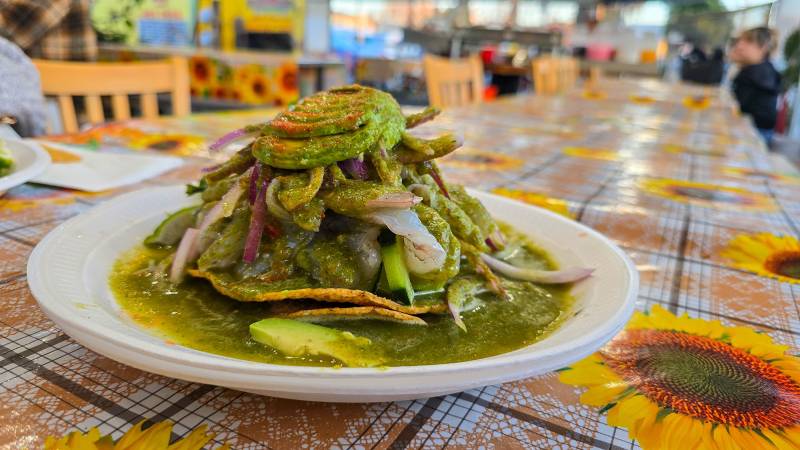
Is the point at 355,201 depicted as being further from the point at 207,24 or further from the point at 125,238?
the point at 207,24

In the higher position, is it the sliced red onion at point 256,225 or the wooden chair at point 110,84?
the wooden chair at point 110,84

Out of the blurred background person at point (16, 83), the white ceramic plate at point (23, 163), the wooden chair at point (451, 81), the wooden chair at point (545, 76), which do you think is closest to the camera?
the white ceramic plate at point (23, 163)

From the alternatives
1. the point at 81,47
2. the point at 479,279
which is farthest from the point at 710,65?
the point at 479,279

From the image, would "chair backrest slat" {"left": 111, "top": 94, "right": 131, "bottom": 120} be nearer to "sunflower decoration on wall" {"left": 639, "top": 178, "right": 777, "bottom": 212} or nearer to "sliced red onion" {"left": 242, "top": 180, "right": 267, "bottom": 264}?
"sliced red onion" {"left": 242, "top": 180, "right": 267, "bottom": 264}

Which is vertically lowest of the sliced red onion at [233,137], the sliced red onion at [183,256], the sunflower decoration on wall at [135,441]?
the sunflower decoration on wall at [135,441]

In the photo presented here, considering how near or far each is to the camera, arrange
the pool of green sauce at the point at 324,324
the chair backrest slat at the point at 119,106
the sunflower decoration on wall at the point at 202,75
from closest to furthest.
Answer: the pool of green sauce at the point at 324,324
the chair backrest slat at the point at 119,106
the sunflower decoration on wall at the point at 202,75

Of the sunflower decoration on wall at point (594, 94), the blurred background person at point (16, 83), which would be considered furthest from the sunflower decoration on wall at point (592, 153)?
the sunflower decoration on wall at point (594, 94)

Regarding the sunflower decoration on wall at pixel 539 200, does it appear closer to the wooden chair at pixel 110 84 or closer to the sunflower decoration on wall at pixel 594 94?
the wooden chair at pixel 110 84
